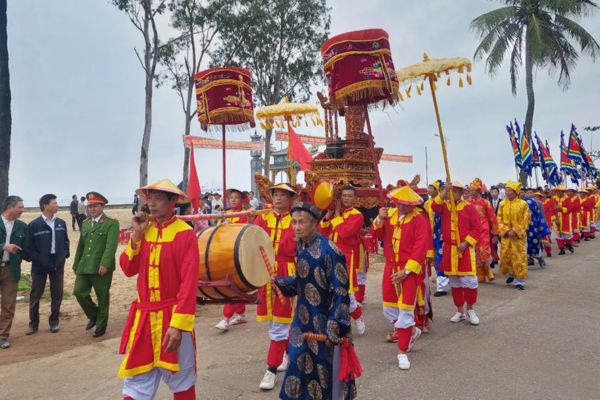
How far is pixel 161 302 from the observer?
2848 mm

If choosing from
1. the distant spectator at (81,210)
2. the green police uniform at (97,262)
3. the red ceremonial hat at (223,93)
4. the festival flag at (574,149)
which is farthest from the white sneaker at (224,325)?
the festival flag at (574,149)

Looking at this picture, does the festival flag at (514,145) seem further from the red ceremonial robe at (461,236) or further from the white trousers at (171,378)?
the white trousers at (171,378)

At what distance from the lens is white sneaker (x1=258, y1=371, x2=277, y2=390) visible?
13.2 ft

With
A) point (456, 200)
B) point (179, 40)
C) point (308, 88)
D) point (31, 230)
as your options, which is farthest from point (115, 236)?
point (308, 88)

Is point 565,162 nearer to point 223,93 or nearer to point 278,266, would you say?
point 223,93

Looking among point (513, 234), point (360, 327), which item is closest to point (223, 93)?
point (360, 327)

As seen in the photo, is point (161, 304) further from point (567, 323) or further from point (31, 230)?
point (567, 323)

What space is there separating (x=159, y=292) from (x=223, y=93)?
15.9 feet

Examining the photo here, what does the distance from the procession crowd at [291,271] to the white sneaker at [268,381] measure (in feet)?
0.04

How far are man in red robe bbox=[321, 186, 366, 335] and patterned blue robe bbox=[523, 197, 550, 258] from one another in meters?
7.04

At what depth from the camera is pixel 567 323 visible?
6027 millimetres

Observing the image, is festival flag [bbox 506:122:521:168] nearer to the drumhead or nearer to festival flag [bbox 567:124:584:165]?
festival flag [bbox 567:124:584:165]

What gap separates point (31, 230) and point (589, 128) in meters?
40.4

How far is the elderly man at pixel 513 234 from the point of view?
8.56m
